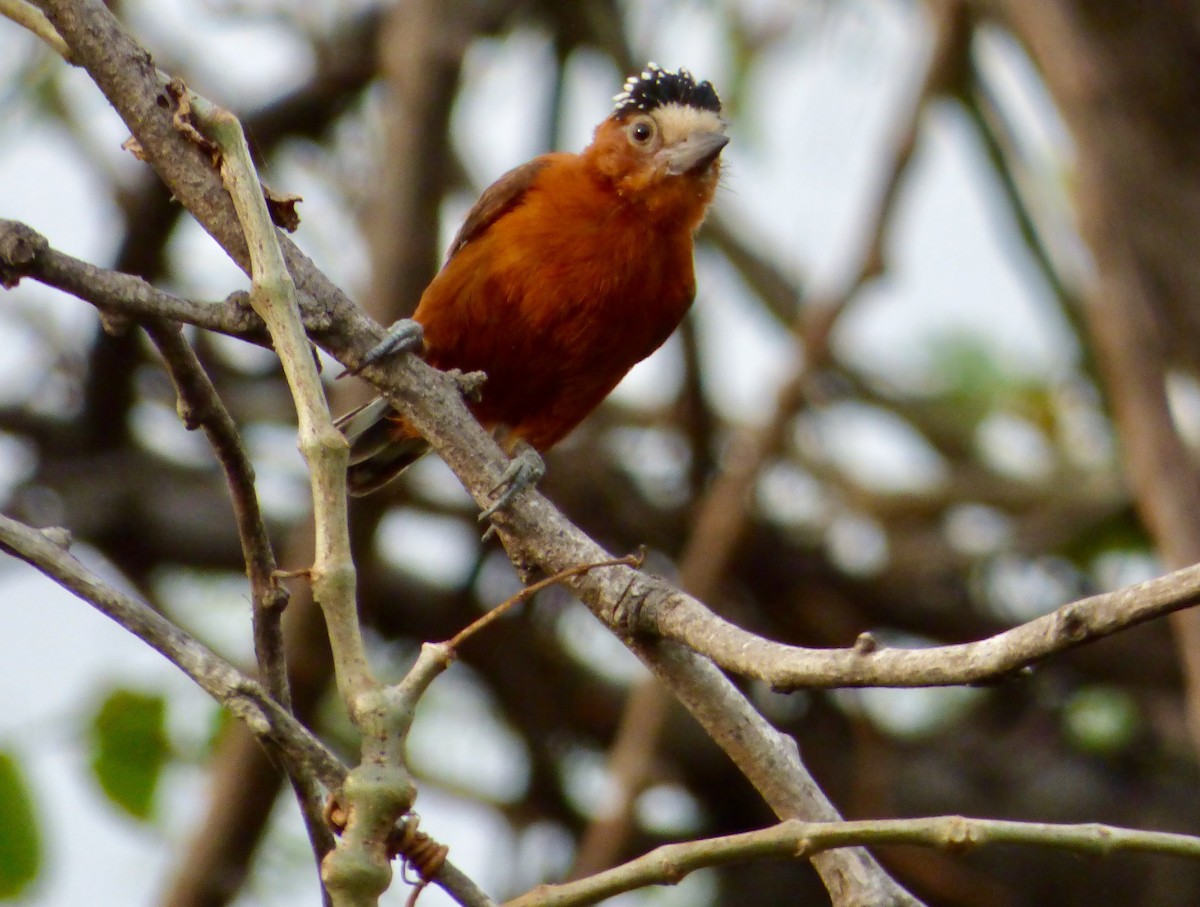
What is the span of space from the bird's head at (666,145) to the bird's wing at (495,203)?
0.19 meters

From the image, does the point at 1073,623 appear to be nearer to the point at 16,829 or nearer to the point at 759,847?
the point at 759,847

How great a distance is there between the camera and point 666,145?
3.78m

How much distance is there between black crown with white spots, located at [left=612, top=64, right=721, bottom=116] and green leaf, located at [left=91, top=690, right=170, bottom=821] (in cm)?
207

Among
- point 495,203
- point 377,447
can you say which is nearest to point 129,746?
point 377,447

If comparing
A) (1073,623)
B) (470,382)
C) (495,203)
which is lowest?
(1073,623)

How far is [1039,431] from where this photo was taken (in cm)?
627

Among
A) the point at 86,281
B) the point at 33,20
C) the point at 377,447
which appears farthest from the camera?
the point at 377,447

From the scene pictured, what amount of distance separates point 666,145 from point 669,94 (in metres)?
0.16

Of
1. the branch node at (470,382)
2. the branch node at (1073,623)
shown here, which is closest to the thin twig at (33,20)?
the branch node at (470,382)

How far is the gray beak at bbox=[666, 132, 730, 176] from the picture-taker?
3654 millimetres

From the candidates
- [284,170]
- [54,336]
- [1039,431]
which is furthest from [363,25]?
[1039,431]

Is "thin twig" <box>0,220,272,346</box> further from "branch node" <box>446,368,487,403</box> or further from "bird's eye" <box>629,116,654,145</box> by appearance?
"bird's eye" <box>629,116,654,145</box>

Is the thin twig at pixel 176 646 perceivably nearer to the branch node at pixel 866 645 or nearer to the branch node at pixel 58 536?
the branch node at pixel 58 536

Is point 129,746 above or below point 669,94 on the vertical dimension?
below
